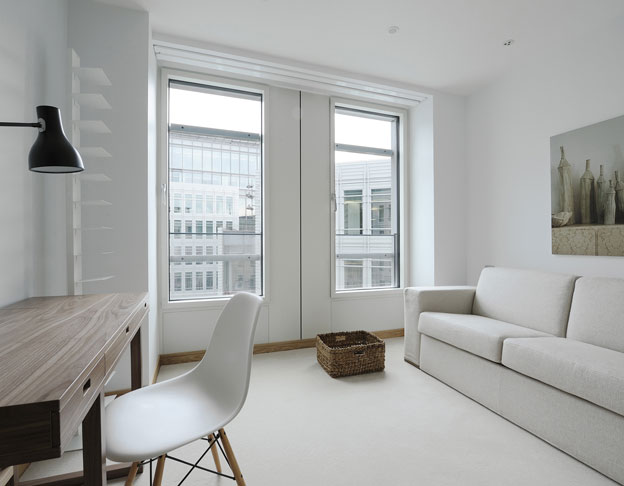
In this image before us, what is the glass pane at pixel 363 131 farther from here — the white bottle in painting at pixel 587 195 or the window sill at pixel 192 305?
the window sill at pixel 192 305

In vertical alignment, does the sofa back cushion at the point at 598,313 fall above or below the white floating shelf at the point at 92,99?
below

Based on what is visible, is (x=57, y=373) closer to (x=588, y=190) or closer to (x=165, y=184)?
(x=165, y=184)

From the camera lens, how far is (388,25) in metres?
2.46

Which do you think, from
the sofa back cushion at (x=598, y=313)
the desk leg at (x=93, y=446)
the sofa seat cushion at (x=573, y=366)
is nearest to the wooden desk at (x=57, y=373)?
the desk leg at (x=93, y=446)

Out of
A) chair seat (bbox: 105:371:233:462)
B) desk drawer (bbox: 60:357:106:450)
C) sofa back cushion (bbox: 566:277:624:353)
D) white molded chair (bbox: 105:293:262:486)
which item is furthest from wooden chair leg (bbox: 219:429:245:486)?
sofa back cushion (bbox: 566:277:624:353)

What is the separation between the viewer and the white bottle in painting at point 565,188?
2594mm

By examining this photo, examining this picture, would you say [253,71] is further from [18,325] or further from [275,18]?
[18,325]

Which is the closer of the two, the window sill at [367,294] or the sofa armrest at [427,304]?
the sofa armrest at [427,304]

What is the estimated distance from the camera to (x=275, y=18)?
2371 mm

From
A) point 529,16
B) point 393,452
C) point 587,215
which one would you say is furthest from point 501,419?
point 529,16

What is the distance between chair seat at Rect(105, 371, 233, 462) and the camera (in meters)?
1.02

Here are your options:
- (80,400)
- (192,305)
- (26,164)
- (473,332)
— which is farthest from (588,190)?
(26,164)

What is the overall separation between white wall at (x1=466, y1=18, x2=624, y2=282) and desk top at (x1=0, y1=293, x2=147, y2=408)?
3.04 metres

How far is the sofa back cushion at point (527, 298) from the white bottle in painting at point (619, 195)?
0.56 meters
